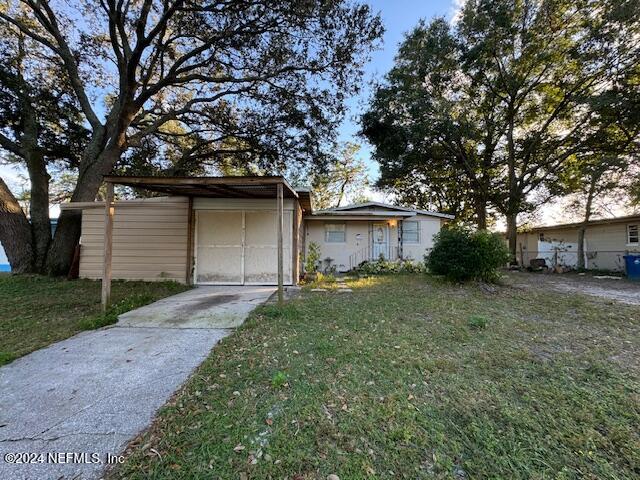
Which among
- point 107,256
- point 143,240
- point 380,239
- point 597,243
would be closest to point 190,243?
point 143,240

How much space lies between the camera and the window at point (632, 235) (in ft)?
42.4

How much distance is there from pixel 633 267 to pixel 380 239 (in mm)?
9575

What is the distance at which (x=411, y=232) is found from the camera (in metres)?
12.8

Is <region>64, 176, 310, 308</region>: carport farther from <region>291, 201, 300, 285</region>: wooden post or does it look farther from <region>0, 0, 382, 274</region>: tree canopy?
<region>0, 0, 382, 274</region>: tree canopy

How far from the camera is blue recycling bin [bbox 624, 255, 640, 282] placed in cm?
1035

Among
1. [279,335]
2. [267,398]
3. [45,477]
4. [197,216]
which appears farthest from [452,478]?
[197,216]

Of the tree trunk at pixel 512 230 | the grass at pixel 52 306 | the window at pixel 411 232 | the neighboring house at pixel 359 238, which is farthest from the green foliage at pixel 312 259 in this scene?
the tree trunk at pixel 512 230

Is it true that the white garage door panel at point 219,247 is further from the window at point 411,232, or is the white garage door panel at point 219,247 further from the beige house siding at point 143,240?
the window at point 411,232

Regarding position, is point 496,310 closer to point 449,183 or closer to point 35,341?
point 35,341

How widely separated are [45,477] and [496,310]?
20.2 feet

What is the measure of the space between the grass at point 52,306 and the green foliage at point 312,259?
15.3 feet

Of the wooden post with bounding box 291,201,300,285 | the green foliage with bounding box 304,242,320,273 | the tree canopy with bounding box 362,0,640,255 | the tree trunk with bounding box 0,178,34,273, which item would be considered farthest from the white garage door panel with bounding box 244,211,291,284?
the tree canopy with bounding box 362,0,640,255

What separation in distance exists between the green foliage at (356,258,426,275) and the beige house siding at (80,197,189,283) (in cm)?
673

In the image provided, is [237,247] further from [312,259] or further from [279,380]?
[279,380]
